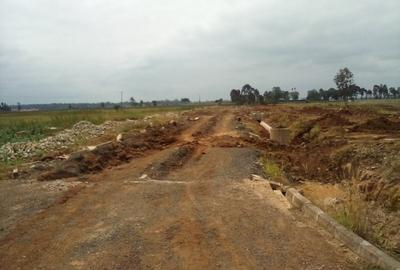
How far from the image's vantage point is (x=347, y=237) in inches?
250

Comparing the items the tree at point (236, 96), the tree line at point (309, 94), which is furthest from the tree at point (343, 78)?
the tree at point (236, 96)

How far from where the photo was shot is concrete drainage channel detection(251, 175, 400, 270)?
5492 mm

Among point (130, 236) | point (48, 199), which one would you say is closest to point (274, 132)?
point (48, 199)

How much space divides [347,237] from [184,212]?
284 cm

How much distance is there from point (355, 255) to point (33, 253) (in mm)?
4202

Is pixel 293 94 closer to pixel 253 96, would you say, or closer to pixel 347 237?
pixel 253 96

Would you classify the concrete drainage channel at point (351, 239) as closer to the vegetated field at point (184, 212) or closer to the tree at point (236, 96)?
the vegetated field at point (184, 212)

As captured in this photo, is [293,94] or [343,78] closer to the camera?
[343,78]

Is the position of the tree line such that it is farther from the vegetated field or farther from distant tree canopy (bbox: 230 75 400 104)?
the vegetated field

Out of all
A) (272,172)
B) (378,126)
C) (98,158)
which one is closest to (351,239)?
(272,172)

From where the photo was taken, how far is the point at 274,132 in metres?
22.1

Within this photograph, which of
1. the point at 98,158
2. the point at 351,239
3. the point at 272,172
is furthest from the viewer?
the point at 98,158

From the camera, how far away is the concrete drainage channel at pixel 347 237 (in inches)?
216

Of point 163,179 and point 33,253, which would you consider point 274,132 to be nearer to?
point 163,179
